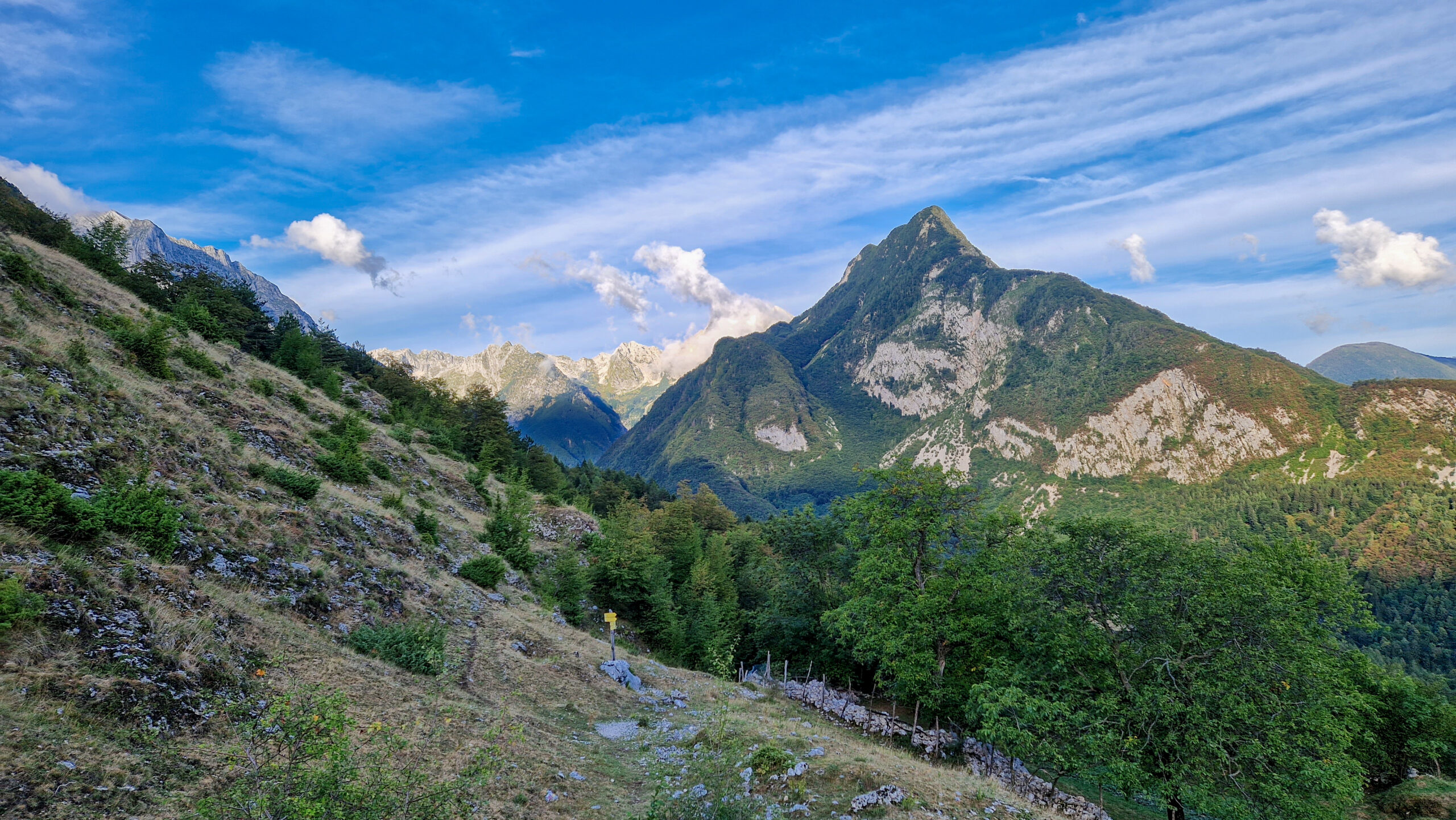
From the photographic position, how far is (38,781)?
5.64m

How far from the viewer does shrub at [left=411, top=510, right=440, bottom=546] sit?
24.8 m

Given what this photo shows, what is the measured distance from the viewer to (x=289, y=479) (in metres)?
18.5

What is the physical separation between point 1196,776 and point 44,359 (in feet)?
122

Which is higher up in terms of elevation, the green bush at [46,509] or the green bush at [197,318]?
the green bush at [197,318]

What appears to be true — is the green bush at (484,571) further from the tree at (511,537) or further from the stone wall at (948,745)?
the stone wall at (948,745)

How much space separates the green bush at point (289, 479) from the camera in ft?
59.0

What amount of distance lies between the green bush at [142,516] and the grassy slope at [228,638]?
1.46 feet

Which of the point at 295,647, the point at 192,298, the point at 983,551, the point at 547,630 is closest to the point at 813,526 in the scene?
the point at 983,551

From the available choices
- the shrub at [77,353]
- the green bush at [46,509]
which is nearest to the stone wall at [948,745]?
the green bush at [46,509]

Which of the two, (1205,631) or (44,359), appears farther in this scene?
(1205,631)

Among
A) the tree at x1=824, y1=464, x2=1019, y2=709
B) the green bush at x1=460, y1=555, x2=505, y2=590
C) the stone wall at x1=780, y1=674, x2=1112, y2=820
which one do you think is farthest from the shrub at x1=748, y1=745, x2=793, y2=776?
the green bush at x1=460, y1=555, x2=505, y2=590

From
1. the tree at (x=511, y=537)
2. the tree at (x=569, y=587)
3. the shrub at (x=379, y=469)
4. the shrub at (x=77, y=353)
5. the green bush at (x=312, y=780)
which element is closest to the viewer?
the green bush at (x=312, y=780)

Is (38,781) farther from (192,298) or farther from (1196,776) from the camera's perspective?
(192,298)

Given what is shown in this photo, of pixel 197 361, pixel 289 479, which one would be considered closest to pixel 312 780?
pixel 289 479
